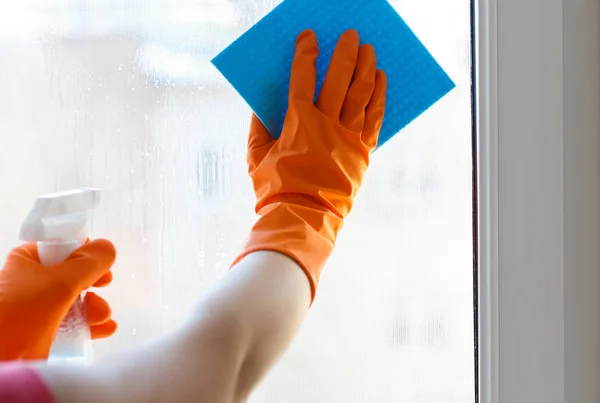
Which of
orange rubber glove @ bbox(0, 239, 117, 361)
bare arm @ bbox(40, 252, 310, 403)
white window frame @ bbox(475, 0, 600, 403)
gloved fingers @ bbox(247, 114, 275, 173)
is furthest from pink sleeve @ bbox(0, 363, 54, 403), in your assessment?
white window frame @ bbox(475, 0, 600, 403)

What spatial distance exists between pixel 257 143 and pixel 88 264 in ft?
0.75

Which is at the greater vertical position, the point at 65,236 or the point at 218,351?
the point at 65,236

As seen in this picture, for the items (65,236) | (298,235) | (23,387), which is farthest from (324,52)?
(23,387)

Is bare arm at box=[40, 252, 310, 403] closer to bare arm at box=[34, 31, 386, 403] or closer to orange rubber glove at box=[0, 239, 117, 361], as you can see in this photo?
bare arm at box=[34, 31, 386, 403]

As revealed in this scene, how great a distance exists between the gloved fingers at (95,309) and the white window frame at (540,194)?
1.48 feet

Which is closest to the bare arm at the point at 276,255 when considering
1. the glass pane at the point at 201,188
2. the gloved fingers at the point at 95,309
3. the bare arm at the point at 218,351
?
the bare arm at the point at 218,351

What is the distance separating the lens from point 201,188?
78 centimetres

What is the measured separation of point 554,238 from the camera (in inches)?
27.5

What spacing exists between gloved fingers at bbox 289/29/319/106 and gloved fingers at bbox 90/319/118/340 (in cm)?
34

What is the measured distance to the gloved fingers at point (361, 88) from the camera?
658 millimetres

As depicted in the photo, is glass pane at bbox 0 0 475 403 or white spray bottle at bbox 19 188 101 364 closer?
white spray bottle at bbox 19 188 101 364

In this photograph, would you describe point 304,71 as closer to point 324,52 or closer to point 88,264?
point 324,52

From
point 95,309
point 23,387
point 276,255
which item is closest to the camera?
point 23,387

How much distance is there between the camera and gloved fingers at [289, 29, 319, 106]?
0.65 metres
